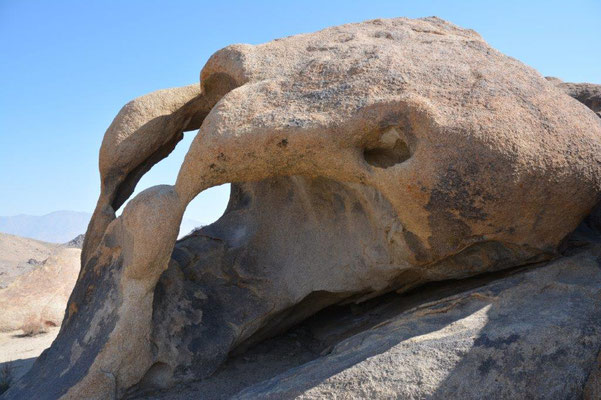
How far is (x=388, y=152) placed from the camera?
2.92 metres

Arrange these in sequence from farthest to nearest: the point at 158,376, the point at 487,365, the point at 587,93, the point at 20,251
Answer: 1. the point at 20,251
2. the point at 587,93
3. the point at 158,376
4. the point at 487,365

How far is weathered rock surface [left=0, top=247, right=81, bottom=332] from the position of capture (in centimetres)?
586

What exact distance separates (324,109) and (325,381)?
1.31 meters

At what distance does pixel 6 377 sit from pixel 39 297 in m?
2.14

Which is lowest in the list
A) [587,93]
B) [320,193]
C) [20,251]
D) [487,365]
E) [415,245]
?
[487,365]

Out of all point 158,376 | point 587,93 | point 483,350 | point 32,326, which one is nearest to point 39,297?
point 32,326

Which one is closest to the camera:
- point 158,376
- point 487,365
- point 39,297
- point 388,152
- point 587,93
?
point 487,365

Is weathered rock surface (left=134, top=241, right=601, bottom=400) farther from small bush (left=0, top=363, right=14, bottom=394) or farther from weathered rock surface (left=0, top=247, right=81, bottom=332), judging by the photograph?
weathered rock surface (left=0, top=247, right=81, bottom=332)

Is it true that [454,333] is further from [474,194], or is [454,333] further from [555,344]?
[474,194]

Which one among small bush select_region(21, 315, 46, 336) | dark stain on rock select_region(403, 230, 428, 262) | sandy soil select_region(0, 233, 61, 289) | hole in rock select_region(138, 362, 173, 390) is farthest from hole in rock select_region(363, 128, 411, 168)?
sandy soil select_region(0, 233, 61, 289)

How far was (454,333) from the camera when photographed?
2.53 metres

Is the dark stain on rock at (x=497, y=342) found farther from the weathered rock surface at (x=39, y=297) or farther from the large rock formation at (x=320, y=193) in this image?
the weathered rock surface at (x=39, y=297)

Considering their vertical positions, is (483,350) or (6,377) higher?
(6,377)

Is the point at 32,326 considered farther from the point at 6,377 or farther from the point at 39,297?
the point at 6,377
